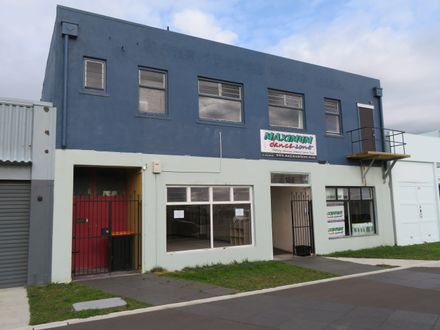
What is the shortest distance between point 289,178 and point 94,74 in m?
7.60

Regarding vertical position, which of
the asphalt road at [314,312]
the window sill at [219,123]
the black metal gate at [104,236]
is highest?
the window sill at [219,123]

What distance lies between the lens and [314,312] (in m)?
7.35

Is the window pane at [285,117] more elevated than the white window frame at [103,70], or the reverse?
the white window frame at [103,70]

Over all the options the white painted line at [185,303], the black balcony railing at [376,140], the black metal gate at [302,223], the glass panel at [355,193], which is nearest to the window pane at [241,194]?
the black metal gate at [302,223]

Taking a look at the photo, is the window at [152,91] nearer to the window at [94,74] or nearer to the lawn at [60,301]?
the window at [94,74]

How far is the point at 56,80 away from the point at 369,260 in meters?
11.3

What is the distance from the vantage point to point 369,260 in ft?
45.7

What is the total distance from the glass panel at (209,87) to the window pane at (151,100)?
1.43 meters

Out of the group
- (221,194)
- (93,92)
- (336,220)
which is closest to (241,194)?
(221,194)

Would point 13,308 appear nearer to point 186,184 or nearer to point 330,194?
point 186,184

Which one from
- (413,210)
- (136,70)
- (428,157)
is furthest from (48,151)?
(428,157)

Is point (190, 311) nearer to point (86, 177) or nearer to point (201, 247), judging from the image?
point (201, 247)

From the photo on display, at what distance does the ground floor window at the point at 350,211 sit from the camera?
15.9m

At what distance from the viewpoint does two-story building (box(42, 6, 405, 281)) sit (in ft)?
36.8
